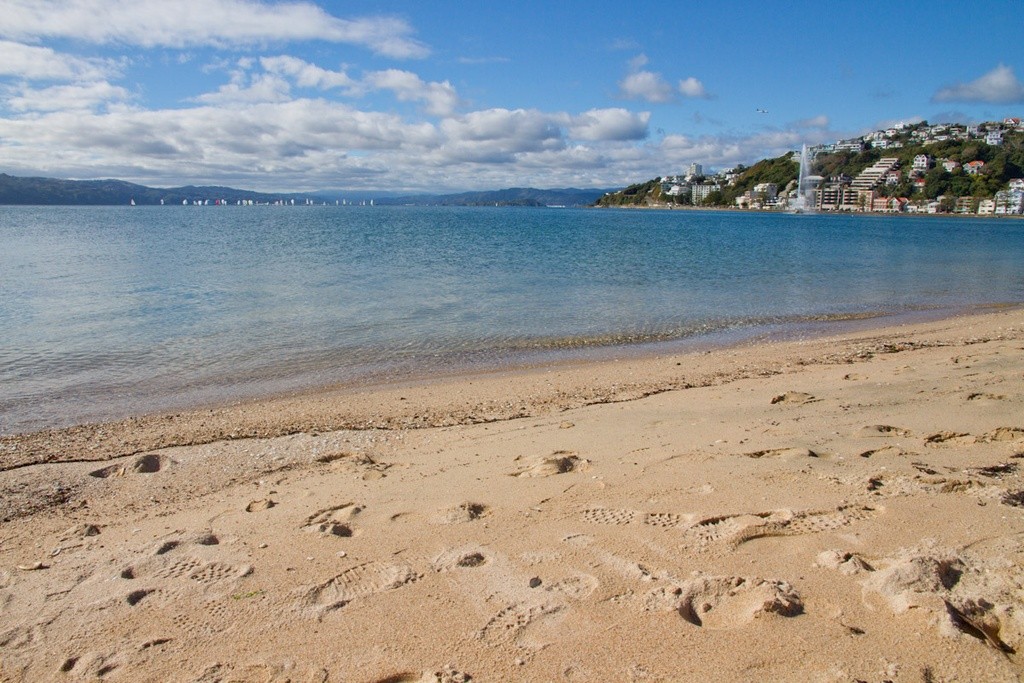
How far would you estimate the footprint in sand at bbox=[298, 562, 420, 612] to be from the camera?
389 centimetres

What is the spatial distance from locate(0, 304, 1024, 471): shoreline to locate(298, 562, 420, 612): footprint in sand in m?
4.05

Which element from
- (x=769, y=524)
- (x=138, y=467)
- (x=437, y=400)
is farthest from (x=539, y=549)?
(x=437, y=400)

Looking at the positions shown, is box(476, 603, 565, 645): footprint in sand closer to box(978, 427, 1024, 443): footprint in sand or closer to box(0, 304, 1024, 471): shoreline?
box(0, 304, 1024, 471): shoreline

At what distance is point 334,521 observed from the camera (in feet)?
16.4

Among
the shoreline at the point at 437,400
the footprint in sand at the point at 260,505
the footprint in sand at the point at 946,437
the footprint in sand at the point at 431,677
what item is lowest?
the shoreline at the point at 437,400

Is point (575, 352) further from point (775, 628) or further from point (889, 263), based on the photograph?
point (889, 263)

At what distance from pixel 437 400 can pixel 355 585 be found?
18.9ft

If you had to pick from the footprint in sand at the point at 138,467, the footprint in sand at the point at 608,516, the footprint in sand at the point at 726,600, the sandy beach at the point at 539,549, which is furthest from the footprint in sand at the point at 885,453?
the footprint in sand at the point at 138,467

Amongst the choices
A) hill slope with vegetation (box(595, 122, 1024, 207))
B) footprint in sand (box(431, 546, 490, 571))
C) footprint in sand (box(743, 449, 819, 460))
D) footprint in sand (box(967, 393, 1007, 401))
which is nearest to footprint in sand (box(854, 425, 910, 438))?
footprint in sand (box(743, 449, 819, 460))

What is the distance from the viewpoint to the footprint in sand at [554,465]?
19.3ft

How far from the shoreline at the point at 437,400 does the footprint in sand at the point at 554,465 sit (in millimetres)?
2232

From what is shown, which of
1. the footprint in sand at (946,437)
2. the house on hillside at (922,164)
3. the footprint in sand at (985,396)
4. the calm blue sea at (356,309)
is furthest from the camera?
the house on hillside at (922,164)

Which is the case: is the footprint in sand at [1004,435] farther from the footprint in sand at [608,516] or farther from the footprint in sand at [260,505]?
the footprint in sand at [260,505]

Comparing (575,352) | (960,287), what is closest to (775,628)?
(575,352)
